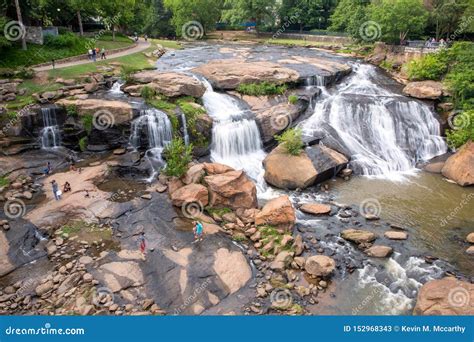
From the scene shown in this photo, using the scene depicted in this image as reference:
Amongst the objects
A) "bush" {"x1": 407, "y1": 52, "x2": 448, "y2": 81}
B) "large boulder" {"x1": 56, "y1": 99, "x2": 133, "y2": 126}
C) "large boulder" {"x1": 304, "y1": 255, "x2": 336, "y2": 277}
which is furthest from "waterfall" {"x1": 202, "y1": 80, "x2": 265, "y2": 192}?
"bush" {"x1": 407, "y1": 52, "x2": 448, "y2": 81}

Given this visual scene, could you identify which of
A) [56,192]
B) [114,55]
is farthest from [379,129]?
[114,55]

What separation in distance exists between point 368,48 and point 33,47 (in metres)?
36.9

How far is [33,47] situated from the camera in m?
33.3

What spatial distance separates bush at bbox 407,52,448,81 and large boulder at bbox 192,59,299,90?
11308 mm

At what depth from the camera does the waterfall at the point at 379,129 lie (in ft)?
88.1

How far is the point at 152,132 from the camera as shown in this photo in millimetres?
25328

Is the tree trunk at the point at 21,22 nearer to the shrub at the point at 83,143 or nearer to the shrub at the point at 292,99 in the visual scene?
the shrub at the point at 83,143

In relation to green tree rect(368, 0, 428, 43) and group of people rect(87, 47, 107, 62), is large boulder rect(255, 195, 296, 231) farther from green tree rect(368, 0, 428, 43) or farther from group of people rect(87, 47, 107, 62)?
green tree rect(368, 0, 428, 43)

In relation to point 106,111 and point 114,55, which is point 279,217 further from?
point 114,55

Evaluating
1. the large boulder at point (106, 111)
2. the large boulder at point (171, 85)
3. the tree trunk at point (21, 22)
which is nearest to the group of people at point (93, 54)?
the tree trunk at point (21, 22)

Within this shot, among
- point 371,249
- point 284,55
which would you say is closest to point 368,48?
point 284,55

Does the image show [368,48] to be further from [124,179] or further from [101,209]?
[101,209]

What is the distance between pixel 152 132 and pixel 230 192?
8509 millimetres

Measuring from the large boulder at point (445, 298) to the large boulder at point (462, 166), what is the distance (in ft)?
38.2
